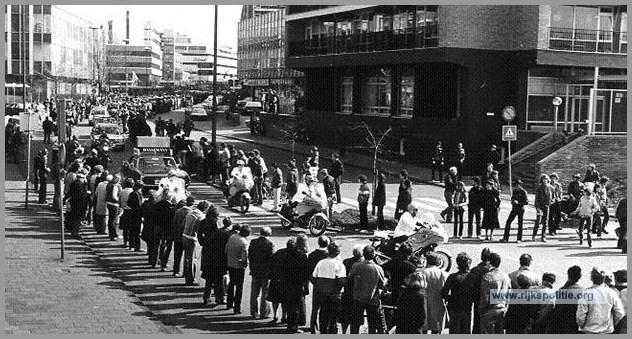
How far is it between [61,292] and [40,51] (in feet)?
321

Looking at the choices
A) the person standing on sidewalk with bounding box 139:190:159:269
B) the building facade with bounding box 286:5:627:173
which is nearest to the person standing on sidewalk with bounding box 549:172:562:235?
the person standing on sidewalk with bounding box 139:190:159:269

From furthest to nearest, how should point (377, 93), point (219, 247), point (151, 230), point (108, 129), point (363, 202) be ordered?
1. point (377, 93)
2. point (108, 129)
3. point (363, 202)
4. point (151, 230)
5. point (219, 247)

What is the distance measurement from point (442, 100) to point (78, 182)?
2527 centimetres

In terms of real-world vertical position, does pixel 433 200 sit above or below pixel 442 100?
below

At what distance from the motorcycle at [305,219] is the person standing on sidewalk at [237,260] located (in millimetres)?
7803

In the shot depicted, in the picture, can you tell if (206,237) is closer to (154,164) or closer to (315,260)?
(315,260)

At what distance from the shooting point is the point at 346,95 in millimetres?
53031

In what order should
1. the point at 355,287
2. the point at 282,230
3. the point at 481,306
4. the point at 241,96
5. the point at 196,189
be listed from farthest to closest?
1. the point at 241,96
2. the point at 196,189
3. the point at 282,230
4. the point at 355,287
5. the point at 481,306

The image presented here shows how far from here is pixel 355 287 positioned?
1145cm

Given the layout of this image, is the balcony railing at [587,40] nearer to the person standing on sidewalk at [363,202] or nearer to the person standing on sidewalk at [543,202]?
the person standing on sidewalk at [543,202]

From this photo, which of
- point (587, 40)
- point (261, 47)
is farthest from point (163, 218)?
point (261, 47)

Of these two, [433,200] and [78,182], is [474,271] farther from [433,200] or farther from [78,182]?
[433,200]

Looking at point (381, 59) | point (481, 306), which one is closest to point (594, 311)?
point (481, 306)

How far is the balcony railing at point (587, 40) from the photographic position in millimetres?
39219
